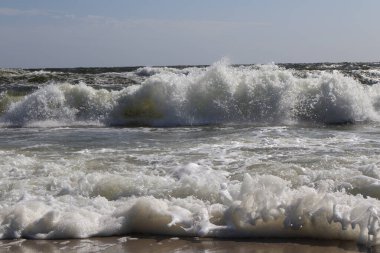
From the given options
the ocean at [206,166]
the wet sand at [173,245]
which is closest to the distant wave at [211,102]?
the ocean at [206,166]

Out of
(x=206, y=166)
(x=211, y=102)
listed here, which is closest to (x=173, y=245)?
(x=206, y=166)

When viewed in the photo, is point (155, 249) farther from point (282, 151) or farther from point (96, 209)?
point (282, 151)

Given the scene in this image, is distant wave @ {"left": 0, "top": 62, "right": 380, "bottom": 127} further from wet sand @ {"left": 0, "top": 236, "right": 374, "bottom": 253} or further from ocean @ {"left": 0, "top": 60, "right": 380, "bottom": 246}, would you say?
wet sand @ {"left": 0, "top": 236, "right": 374, "bottom": 253}

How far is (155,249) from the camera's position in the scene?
3.88m

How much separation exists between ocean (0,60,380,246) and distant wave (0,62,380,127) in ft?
0.14

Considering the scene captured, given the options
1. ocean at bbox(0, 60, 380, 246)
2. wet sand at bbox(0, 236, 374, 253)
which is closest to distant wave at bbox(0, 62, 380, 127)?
ocean at bbox(0, 60, 380, 246)

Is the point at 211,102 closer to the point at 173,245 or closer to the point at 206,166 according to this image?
the point at 206,166

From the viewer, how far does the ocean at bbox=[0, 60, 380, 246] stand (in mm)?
4199

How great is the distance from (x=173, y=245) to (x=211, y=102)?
35.4 feet

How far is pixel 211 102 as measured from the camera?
1461cm

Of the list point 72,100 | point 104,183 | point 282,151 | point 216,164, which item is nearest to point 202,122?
point 72,100

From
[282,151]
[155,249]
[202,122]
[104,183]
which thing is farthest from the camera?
[202,122]

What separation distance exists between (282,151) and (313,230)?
3.67 m

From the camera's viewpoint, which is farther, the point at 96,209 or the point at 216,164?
the point at 216,164
